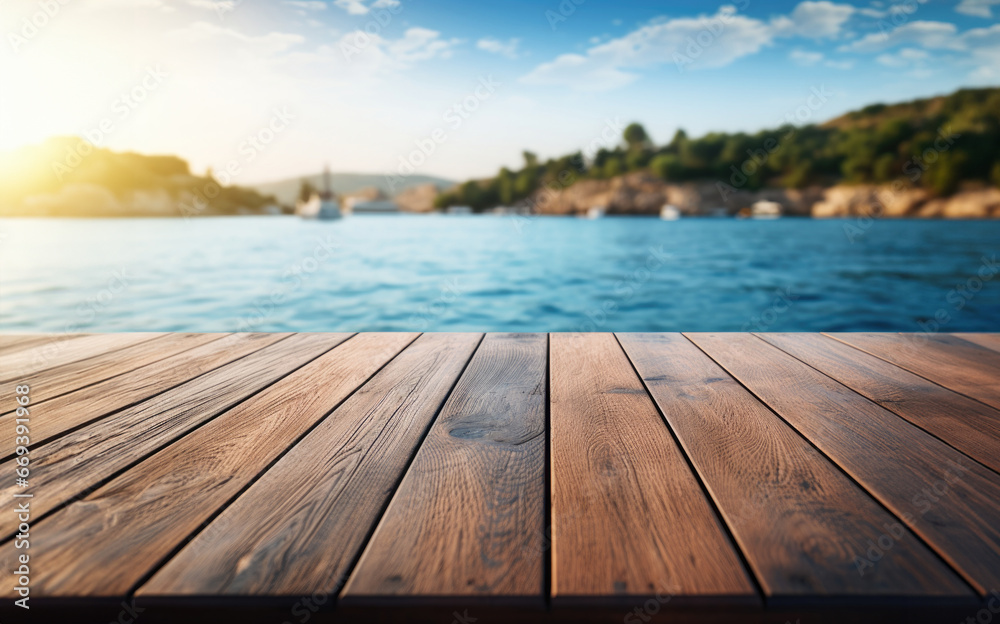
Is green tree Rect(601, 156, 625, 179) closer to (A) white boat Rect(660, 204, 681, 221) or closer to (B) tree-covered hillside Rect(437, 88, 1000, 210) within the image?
(B) tree-covered hillside Rect(437, 88, 1000, 210)

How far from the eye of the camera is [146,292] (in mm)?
9328

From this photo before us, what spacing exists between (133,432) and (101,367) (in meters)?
0.74

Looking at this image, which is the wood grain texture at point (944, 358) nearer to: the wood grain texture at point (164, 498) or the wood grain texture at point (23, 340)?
the wood grain texture at point (164, 498)

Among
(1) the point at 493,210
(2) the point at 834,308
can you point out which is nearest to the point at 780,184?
(1) the point at 493,210

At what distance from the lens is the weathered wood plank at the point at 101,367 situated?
1.47m

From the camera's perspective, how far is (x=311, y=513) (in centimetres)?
81

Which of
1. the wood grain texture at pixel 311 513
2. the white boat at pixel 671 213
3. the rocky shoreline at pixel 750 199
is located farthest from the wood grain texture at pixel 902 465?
the rocky shoreline at pixel 750 199

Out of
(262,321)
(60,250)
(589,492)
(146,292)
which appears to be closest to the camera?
(589,492)

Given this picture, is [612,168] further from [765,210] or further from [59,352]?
[59,352]

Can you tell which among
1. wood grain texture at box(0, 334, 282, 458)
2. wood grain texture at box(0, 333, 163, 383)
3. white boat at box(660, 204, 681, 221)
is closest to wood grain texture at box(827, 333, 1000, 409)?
wood grain texture at box(0, 334, 282, 458)

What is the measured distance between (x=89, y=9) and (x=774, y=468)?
819 cm

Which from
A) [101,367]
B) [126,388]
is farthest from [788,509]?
[101,367]

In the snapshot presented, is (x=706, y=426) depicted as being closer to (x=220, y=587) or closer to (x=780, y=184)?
(x=220, y=587)

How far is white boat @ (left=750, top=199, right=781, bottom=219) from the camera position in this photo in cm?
5253
